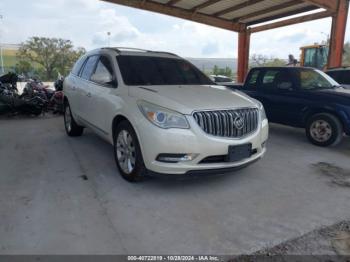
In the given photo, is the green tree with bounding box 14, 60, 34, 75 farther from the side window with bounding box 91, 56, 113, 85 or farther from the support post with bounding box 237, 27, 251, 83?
the side window with bounding box 91, 56, 113, 85

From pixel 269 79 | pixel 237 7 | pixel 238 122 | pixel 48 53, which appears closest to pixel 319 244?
pixel 238 122

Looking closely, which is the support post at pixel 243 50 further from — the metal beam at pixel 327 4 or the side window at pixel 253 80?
the side window at pixel 253 80

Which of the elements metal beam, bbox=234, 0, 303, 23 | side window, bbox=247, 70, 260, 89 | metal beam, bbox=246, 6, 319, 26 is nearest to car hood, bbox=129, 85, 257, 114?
side window, bbox=247, 70, 260, 89

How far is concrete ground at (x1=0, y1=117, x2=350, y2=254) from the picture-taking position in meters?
2.65

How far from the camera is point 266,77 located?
22.5 ft

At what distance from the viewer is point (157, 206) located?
3.30 metres

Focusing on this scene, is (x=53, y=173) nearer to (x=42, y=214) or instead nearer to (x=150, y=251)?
(x=42, y=214)

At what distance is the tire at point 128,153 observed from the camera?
3.56 m

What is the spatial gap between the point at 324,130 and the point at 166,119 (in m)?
3.87

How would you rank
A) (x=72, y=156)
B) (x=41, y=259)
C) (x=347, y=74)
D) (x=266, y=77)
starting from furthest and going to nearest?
(x=347, y=74), (x=266, y=77), (x=72, y=156), (x=41, y=259)

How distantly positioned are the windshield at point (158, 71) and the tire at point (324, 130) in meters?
2.43

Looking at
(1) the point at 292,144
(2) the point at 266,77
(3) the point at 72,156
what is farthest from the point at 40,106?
(1) the point at 292,144

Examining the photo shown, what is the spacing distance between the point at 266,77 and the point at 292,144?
5.54ft

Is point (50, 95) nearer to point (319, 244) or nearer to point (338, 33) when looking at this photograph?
point (338, 33)
